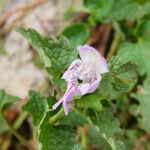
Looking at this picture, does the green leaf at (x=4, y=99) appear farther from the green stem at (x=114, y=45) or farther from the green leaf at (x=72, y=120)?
the green stem at (x=114, y=45)

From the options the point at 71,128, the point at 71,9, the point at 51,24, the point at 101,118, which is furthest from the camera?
the point at 51,24

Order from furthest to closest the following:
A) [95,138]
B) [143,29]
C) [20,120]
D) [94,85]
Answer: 1. [20,120]
2. [143,29]
3. [95,138]
4. [94,85]

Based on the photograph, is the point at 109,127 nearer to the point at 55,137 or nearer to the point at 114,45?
the point at 55,137

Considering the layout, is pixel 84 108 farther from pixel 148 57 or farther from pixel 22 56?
pixel 22 56

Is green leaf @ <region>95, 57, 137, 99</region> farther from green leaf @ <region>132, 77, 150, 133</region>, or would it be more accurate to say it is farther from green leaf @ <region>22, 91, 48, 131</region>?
green leaf @ <region>132, 77, 150, 133</region>

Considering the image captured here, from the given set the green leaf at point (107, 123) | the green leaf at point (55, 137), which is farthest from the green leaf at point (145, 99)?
the green leaf at point (107, 123)

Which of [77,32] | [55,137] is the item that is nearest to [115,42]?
[77,32]

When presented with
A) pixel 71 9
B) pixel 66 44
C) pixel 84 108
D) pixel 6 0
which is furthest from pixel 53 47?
pixel 6 0
